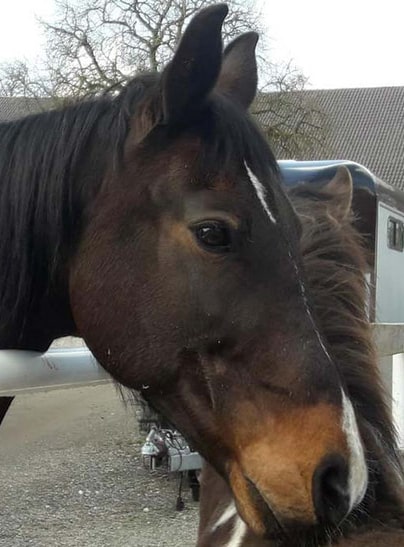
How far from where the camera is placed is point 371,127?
33.5 m

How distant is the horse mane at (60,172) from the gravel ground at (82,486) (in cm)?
421

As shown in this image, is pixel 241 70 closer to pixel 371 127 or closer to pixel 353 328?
pixel 353 328

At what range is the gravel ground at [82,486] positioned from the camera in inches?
235

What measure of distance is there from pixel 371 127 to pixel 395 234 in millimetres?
26410

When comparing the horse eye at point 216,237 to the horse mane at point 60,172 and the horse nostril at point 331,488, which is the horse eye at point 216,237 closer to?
the horse mane at point 60,172

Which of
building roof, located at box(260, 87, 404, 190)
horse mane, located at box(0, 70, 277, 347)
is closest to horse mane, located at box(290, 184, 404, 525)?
horse mane, located at box(0, 70, 277, 347)

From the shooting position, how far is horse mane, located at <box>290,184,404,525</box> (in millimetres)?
1952

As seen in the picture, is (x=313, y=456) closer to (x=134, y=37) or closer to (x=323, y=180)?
(x=323, y=180)

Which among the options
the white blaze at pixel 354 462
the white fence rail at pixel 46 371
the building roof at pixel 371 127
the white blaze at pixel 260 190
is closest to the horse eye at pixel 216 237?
the white blaze at pixel 260 190

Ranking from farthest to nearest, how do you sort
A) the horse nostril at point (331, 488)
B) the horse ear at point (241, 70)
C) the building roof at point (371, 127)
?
the building roof at point (371, 127), the horse ear at point (241, 70), the horse nostril at point (331, 488)

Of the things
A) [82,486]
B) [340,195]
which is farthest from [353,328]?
[82,486]

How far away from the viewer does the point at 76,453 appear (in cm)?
872

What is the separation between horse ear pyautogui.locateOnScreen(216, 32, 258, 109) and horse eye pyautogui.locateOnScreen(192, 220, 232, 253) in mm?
546

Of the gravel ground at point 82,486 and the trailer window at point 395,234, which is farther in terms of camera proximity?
the trailer window at point 395,234
